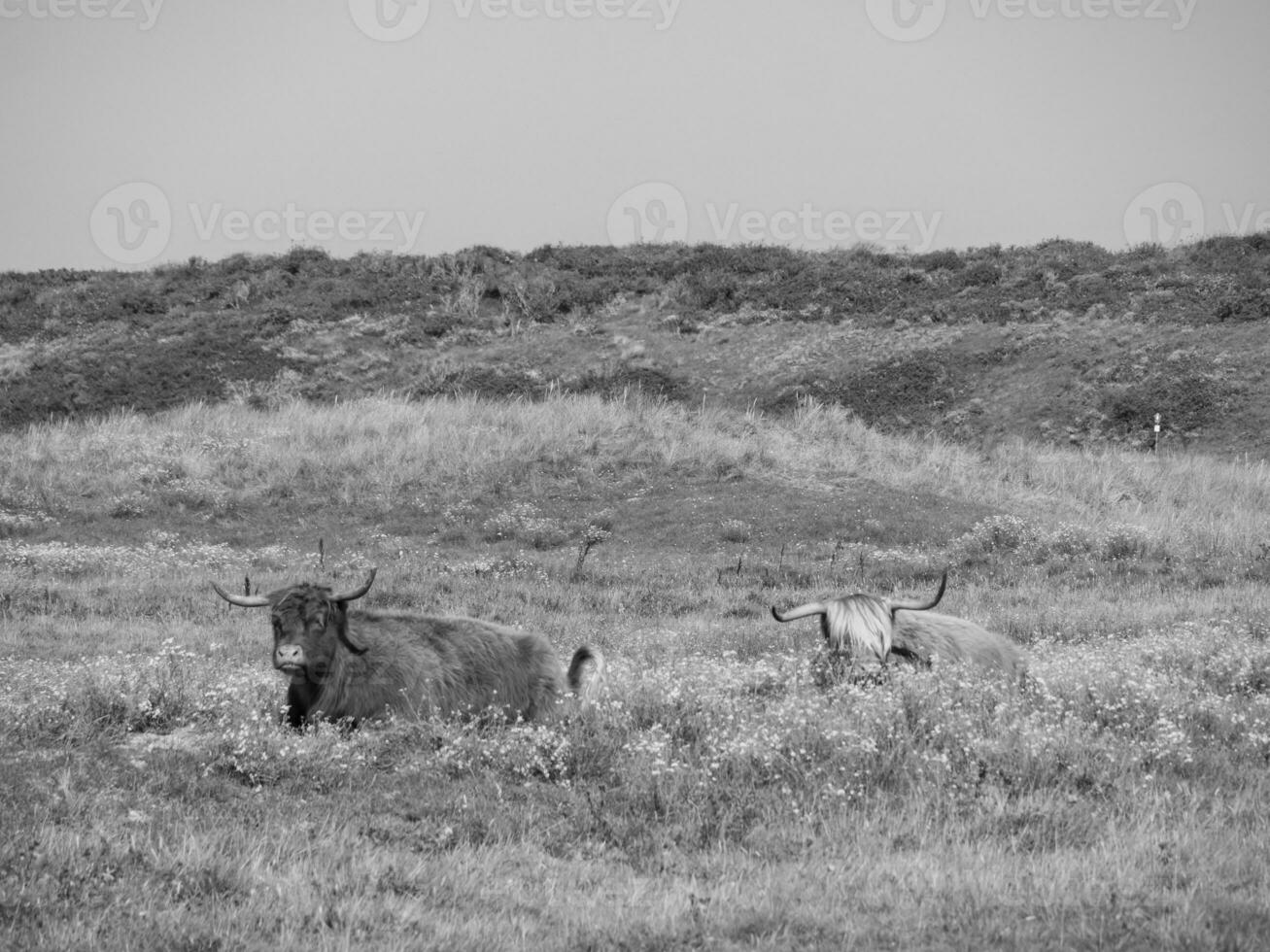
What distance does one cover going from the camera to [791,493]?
26.6m

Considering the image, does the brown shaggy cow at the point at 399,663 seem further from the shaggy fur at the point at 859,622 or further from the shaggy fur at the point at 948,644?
the shaggy fur at the point at 948,644

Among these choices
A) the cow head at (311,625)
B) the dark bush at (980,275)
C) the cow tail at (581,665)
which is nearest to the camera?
the cow head at (311,625)

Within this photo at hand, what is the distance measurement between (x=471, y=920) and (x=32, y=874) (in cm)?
205

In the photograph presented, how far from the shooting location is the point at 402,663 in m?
9.58

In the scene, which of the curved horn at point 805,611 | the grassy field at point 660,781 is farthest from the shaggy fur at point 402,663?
the curved horn at point 805,611

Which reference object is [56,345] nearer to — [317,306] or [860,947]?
[317,306]

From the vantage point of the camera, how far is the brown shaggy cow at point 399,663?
9.08 metres

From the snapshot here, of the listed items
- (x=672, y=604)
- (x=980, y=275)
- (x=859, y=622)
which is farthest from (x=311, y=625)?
(x=980, y=275)

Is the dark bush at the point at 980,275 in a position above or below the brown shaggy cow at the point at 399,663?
above

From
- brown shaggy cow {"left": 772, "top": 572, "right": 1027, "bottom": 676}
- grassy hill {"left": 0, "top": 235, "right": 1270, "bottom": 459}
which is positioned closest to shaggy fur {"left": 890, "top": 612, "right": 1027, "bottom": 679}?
brown shaggy cow {"left": 772, "top": 572, "right": 1027, "bottom": 676}

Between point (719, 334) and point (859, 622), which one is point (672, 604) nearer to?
point (859, 622)

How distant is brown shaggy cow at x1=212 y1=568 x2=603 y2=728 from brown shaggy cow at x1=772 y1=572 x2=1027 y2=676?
2.05 meters

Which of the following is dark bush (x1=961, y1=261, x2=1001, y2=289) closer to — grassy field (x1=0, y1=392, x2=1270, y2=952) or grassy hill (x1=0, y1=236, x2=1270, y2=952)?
grassy hill (x1=0, y1=236, x2=1270, y2=952)

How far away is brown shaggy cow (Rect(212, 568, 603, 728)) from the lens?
9078mm
